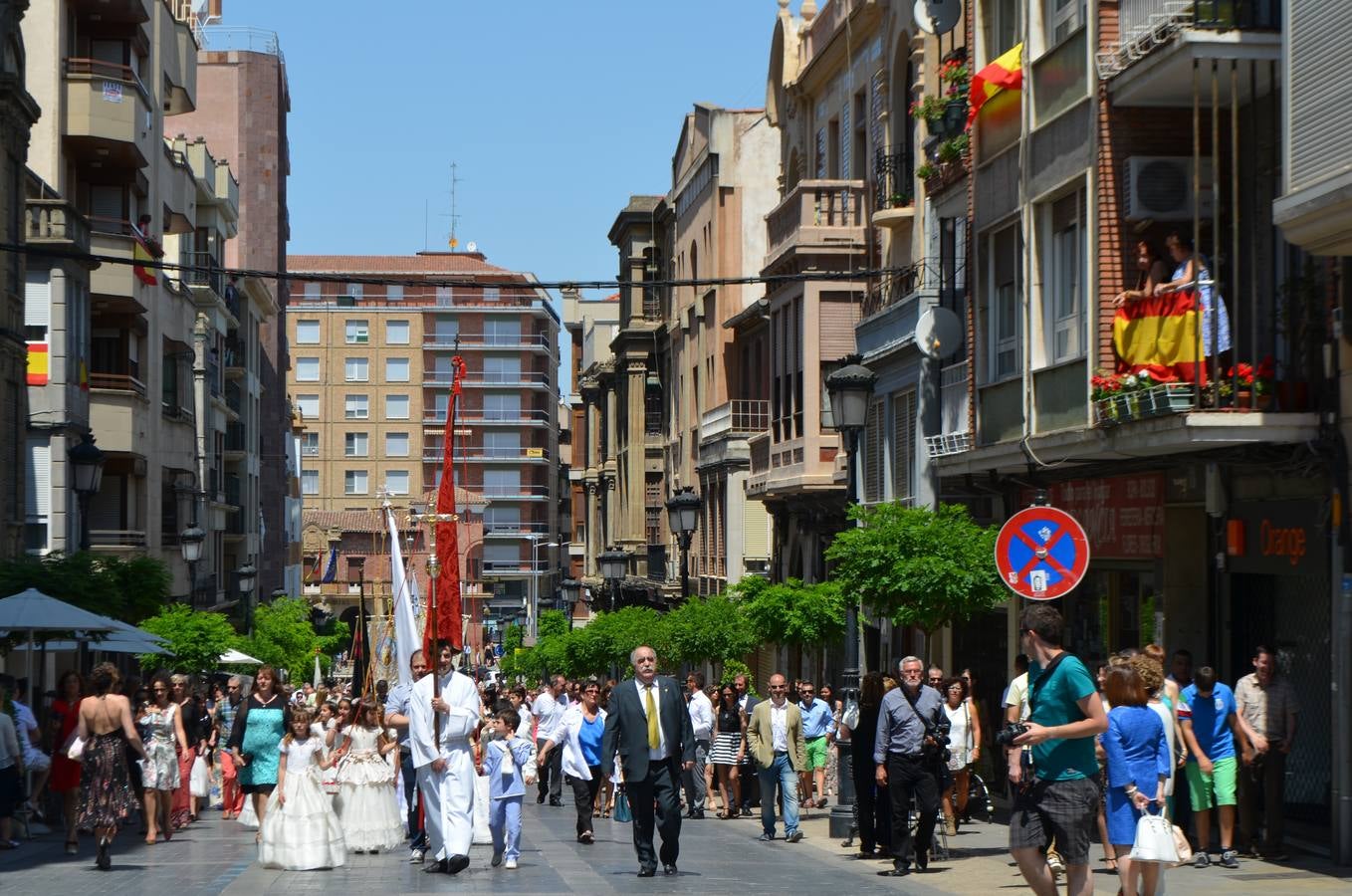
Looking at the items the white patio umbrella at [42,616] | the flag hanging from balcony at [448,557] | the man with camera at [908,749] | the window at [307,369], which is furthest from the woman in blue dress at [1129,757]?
the window at [307,369]

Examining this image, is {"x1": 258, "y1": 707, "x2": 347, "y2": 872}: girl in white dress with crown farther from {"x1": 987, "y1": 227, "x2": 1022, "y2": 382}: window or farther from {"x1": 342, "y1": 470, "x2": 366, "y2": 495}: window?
{"x1": 342, "y1": 470, "x2": 366, "y2": 495}: window

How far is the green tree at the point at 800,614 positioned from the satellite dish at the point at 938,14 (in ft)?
30.6

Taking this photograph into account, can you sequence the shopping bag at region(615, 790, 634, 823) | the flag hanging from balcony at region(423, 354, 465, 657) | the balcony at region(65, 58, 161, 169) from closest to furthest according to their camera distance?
1. the shopping bag at region(615, 790, 634, 823)
2. the flag hanging from balcony at region(423, 354, 465, 657)
3. the balcony at region(65, 58, 161, 169)

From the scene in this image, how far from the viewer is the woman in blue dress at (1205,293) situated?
17797 mm

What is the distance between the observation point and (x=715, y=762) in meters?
26.3

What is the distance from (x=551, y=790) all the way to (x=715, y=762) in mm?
4802

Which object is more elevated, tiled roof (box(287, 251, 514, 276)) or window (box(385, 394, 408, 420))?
tiled roof (box(287, 251, 514, 276))

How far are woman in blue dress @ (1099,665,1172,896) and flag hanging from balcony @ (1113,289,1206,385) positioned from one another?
214 inches

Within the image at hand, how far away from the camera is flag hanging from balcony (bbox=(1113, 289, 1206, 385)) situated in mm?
18047

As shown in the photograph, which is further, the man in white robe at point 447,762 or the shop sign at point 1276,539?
the shop sign at point 1276,539

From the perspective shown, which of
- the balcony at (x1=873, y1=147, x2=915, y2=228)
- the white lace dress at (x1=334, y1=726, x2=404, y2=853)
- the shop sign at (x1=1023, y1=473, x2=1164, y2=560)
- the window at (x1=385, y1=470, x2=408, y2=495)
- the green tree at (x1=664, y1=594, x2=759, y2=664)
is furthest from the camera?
the window at (x1=385, y1=470, x2=408, y2=495)

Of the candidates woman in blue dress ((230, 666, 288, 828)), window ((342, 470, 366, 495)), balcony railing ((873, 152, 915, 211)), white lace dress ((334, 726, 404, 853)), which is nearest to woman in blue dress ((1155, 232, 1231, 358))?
white lace dress ((334, 726, 404, 853))

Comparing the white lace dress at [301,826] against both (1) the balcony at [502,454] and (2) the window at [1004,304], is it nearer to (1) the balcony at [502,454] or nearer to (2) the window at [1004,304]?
(2) the window at [1004,304]

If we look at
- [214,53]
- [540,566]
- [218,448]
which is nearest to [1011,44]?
[218,448]
